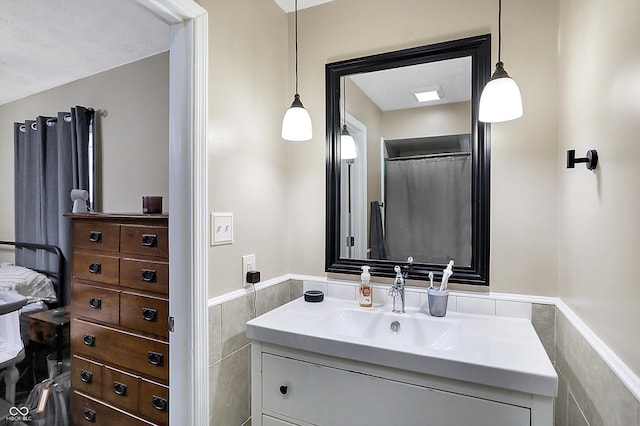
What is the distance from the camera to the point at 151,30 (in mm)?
2129

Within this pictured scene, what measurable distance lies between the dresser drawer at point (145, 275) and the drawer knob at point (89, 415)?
0.78 m

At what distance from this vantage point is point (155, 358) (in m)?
1.57

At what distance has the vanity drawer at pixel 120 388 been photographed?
165cm

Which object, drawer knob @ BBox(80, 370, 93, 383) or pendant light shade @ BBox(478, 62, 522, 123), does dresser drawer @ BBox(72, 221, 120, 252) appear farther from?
pendant light shade @ BBox(478, 62, 522, 123)

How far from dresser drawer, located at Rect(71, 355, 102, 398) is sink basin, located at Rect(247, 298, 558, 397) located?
113 centimetres

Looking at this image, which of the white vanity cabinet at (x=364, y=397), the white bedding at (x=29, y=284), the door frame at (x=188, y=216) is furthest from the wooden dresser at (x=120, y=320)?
the white bedding at (x=29, y=284)

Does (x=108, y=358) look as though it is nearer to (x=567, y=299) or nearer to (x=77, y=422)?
(x=77, y=422)

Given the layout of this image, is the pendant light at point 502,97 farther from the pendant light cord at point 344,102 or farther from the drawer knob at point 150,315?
the drawer knob at point 150,315

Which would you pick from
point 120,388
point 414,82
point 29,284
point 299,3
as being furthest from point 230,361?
point 29,284

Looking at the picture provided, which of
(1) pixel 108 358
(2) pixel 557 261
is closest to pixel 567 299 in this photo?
(2) pixel 557 261

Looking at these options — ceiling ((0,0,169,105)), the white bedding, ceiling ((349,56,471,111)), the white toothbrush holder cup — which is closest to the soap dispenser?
the white toothbrush holder cup

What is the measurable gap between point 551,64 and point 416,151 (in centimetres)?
62

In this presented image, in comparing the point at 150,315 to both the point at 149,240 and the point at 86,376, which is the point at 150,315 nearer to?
the point at 149,240

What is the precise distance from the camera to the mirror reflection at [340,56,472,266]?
58.5 inches
